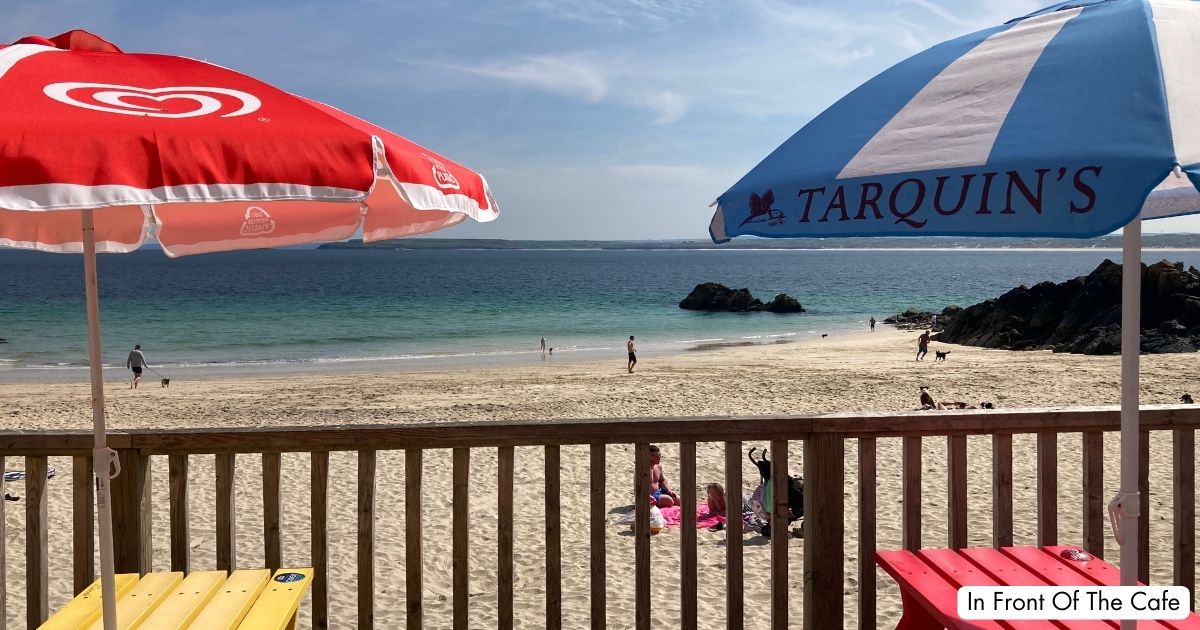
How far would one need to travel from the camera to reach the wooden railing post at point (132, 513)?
10.3 ft

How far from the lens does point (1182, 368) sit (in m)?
21.8

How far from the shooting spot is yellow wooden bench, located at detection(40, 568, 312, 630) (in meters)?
2.55

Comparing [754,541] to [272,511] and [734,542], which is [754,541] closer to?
[734,542]

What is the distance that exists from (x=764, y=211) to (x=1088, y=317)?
3405 centimetres

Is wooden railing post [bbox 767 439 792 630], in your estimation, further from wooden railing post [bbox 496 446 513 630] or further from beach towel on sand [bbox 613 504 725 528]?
beach towel on sand [bbox 613 504 725 528]

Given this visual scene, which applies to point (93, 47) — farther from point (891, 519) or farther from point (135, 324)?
point (135, 324)

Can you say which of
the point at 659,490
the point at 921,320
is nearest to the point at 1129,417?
the point at 659,490

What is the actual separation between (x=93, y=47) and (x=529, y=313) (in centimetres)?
5612

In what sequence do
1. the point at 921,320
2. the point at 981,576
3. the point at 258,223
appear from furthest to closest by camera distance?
the point at 921,320 < the point at 258,223 < the point at 981,576

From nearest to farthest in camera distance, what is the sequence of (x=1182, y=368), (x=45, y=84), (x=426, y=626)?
(x=45, y=84)
(x=426, y=626)
(x=1182, y=368)

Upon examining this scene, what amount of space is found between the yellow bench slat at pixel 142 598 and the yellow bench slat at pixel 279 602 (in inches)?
11.7

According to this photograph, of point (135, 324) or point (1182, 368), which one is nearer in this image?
point (1182, 368)

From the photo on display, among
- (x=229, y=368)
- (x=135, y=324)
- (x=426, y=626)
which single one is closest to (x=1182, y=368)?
(x=426, y=626)

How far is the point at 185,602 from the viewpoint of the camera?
270 centimetres
